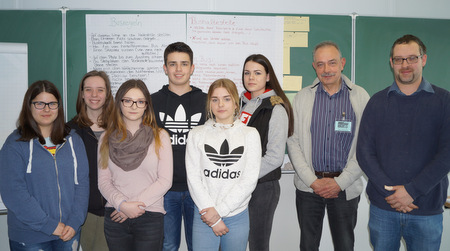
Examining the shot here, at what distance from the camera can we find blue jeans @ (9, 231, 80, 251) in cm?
178

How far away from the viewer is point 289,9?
3.07 meters

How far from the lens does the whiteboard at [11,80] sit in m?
2.79

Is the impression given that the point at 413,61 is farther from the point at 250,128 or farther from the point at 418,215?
the point at 250,128

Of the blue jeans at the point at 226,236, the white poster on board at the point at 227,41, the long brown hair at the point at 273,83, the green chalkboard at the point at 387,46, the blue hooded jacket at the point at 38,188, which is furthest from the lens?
the green chalkboard at the point at 387,46

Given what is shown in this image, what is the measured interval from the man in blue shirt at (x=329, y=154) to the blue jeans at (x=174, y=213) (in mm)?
864

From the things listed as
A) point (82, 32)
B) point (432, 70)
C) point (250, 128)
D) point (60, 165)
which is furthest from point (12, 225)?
point (432, 70)

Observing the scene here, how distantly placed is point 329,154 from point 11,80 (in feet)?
9.62

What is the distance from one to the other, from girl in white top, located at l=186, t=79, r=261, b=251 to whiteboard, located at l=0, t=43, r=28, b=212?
1.97 m

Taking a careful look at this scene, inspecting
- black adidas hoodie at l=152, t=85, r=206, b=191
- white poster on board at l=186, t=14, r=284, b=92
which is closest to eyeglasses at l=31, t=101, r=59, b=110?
black adidas hoodie at l=152, t=85, r=206, b=191

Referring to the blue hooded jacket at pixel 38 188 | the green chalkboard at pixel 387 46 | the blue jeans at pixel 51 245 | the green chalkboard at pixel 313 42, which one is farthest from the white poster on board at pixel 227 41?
the blue jeans at pixel 51 245

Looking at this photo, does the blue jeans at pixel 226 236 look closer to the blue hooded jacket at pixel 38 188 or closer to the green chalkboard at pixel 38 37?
the blue hooded jacket at pixel 38 188

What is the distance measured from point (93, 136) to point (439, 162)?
2.26 m

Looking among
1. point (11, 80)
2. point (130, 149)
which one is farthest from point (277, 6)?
point (11, 80)

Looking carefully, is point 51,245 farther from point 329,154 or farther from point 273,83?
point 329,154
